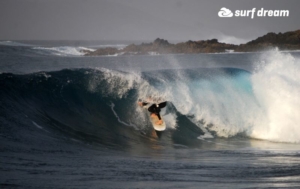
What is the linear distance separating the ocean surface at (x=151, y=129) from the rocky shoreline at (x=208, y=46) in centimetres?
2749

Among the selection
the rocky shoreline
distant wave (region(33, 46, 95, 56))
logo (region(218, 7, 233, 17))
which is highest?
logo (region(218, 7, 233, 17))

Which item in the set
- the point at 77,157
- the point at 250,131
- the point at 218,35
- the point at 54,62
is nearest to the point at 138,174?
the point at 77,157

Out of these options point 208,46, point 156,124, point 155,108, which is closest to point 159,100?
point 155,108

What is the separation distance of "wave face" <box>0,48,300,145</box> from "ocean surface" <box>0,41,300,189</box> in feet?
0.13

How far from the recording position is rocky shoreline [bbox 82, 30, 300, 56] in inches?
2035

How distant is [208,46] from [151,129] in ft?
149

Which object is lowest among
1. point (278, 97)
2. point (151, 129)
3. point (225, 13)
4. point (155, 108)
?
point (151, 129)

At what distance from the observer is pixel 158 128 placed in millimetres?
15984

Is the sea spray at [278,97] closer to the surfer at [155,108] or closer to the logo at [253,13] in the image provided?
the surfer at [155,108]

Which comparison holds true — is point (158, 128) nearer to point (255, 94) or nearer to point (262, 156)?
point (262, 156)

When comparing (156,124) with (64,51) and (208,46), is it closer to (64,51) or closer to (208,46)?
(64,51)

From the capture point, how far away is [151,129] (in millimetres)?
15961

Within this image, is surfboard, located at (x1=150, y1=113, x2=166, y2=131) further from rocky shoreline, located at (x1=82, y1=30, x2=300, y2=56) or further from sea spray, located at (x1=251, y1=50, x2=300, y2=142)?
rocky shoreline, located at (x1=82, y1=30, x2=300, y2=56)

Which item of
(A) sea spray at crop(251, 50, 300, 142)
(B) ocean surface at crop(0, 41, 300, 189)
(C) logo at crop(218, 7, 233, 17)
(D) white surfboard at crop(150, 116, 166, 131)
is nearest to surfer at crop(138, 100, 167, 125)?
(D) white surfboard at crop(150, 116, 166, 131)
